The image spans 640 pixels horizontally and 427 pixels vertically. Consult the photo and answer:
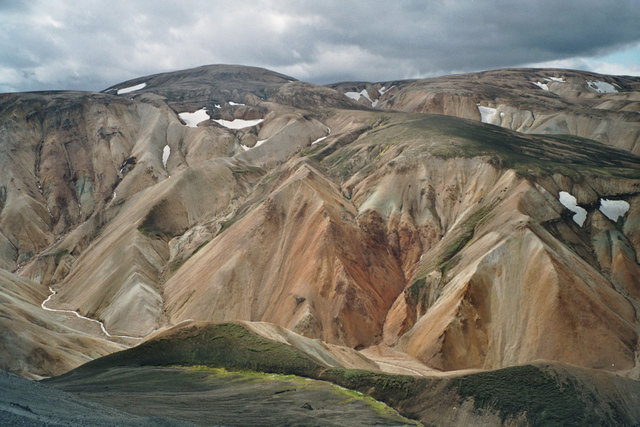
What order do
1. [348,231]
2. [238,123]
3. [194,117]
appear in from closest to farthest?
1. [348,231]
2. [238,123]
3. [194,117]

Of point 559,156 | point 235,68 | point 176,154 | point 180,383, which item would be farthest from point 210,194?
point 235,68

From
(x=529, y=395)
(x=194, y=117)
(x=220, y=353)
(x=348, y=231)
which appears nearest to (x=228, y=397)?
(x=220, y=353)

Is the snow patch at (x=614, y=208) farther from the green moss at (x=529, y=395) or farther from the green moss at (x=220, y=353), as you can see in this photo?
the green moss at (x=220, y=353)

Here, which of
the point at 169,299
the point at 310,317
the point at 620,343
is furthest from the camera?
the point at 169,299

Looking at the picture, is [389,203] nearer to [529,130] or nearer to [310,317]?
[310,317]

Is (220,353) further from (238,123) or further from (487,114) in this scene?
(487,114)

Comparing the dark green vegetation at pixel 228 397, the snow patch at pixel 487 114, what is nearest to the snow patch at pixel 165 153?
the snow patch at pixel 487 114

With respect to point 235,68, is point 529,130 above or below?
below

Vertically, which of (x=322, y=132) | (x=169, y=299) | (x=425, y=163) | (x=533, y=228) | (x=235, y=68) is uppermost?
(x=235, y=68)
